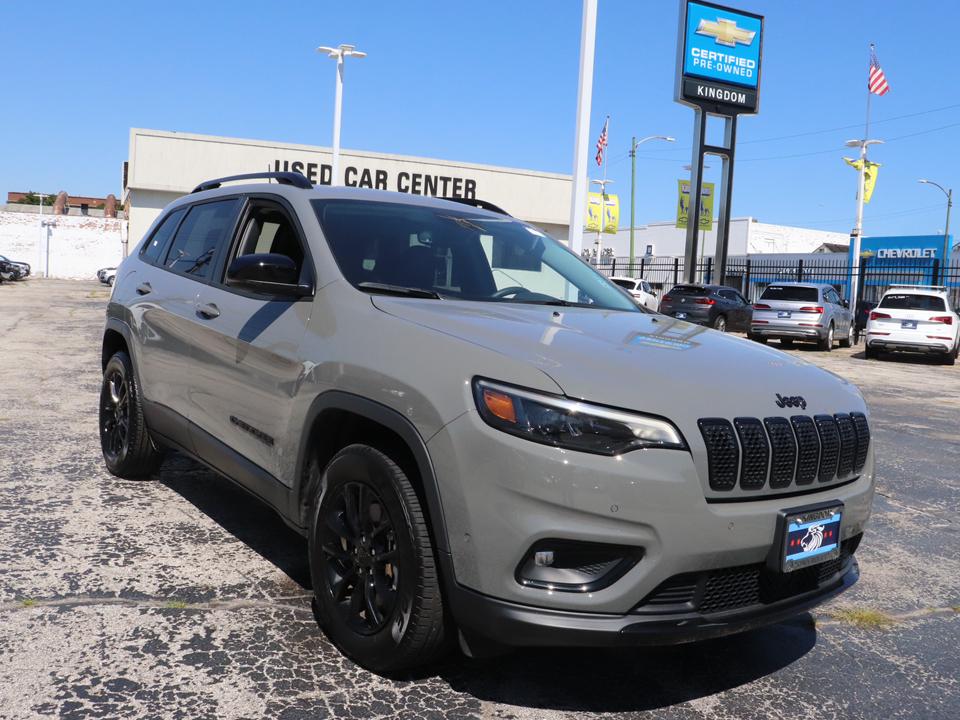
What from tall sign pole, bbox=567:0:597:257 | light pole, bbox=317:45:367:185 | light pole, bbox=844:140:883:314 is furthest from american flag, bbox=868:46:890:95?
tall sign pole, bbox=567:0:597:257

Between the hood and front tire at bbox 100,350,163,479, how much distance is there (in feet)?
8.16

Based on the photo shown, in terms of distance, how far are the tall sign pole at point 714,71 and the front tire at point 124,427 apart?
2399 cm

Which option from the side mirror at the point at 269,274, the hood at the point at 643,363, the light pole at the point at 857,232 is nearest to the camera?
the hood at the point at 643,363

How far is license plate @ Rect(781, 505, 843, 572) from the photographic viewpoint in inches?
102

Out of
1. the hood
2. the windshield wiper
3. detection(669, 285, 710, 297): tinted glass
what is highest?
detection(669, 285, 710, 297): tinted glass

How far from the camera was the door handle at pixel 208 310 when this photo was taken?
3992mm

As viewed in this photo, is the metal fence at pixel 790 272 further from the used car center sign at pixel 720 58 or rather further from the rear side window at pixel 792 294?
the rear side window at pixel 792 294

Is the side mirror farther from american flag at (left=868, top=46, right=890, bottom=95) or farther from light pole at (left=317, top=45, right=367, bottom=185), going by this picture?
american flag at (left=868, top=46, right=890, bottom=95)

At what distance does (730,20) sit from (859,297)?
382 inches

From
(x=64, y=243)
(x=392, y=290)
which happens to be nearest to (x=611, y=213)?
(x=64, y=243)

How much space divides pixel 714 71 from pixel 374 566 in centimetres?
2709

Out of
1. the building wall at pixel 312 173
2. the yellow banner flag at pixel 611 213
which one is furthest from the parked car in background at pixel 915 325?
the yellow banner flag at pixel 611 213

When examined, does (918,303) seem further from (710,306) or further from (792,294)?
(710,306)

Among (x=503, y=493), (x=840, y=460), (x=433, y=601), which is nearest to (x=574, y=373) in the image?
(x=503, y=493)
